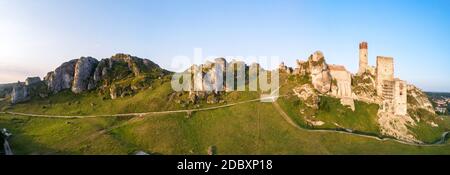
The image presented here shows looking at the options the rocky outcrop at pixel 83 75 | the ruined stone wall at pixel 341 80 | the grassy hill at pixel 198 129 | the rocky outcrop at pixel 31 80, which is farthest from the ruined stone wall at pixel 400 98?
the rocky outcrop at pixel 31 80

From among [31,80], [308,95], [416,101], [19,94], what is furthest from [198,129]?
[31,80]

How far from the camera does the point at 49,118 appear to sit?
11869 cm

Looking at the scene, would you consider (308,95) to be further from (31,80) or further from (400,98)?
(31,80)

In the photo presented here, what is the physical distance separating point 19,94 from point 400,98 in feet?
427

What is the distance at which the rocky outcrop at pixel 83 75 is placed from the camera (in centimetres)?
13927

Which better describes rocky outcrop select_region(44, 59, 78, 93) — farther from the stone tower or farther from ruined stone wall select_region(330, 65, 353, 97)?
the stone tower

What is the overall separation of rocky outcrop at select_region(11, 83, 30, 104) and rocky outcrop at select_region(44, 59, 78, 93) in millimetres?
7974

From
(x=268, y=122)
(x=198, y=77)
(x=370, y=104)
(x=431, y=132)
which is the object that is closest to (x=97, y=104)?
(x=198, y=77)

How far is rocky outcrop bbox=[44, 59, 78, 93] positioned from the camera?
142m

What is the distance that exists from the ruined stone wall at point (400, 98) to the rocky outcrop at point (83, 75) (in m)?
104

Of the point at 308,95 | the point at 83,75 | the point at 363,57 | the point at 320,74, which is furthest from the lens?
the point at 83,75

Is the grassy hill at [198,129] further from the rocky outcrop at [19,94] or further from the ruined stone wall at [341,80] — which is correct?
the rocky outcrop at [19,94]

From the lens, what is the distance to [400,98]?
124250mm

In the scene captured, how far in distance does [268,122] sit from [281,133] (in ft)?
21.4
